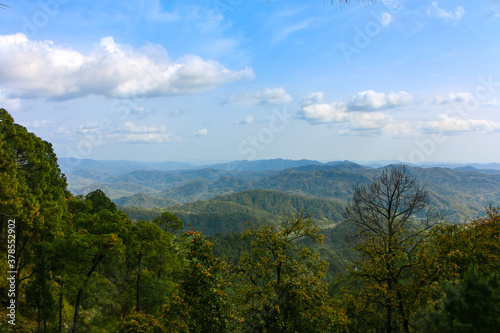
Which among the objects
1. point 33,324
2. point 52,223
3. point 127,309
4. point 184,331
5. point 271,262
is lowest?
point 127,309

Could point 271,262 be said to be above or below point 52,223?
below

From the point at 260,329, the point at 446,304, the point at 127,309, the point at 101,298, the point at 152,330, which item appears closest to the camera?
the point at 446,304

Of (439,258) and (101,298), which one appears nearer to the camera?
(439,258)

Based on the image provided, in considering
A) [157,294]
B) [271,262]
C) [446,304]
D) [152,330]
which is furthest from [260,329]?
[157,294]

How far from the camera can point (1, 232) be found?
19.2 meters

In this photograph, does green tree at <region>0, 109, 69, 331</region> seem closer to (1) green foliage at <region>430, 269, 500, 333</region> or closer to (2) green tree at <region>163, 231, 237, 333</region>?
(2) green tree at <region>163, 231, 237, 333</region>

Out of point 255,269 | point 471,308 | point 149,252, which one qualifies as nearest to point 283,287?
point 255,269

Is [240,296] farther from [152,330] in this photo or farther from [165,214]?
[165,214]

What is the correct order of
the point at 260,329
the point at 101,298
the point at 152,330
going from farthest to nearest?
the point at 101,298, the point at 260,329, the point at 152,330

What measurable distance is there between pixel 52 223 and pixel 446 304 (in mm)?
24462

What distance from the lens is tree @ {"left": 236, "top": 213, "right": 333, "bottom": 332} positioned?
13.9 meters

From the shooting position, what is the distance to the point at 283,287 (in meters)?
14.4

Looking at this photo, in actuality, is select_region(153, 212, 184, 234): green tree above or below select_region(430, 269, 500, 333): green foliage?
below

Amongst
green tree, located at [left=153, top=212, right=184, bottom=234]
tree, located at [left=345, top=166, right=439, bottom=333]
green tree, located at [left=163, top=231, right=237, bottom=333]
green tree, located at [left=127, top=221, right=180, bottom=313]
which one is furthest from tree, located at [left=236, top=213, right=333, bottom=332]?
green tree, located at [left=153, top=212, right=184, bottom=234]
